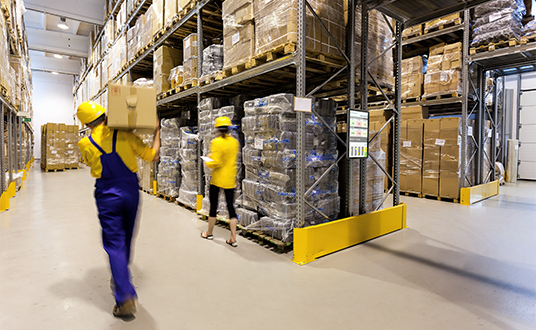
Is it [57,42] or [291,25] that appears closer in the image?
[291,25]

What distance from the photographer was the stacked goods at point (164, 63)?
7.47 metres

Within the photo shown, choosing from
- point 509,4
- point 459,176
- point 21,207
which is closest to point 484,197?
point 459,176

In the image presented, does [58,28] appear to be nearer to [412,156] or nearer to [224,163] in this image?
[224,163]

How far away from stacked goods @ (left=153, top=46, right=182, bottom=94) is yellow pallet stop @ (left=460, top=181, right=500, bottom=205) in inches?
302

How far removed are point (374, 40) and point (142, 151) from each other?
3976 millimetres

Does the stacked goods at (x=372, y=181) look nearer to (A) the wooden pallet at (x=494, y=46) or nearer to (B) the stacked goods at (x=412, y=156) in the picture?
(B) the stacked goods at (x=412, y=156)

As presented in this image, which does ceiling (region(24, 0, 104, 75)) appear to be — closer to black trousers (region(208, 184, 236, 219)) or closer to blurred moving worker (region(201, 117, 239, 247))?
blurred moving worker (region(201, 117, 239, 247))

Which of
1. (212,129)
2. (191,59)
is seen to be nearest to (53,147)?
(191,59)

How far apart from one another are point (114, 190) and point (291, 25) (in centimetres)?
281

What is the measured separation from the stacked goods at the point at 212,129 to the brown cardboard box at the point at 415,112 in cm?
530

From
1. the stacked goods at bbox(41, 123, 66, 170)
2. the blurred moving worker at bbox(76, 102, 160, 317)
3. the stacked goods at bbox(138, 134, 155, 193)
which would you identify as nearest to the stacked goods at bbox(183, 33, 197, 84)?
the stacked goods at bbox(138, 134, 155, 193)

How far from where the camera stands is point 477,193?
745 cm

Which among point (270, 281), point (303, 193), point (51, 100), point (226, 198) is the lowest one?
point (270, 281)

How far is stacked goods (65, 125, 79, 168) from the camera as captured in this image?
15.7 metres
